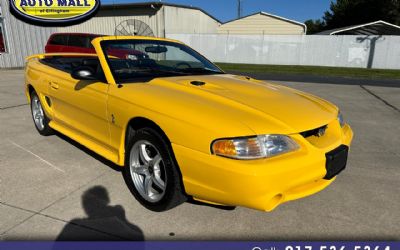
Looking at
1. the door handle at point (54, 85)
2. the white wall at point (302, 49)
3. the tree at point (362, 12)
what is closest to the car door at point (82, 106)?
the door handle at point (54, 85)

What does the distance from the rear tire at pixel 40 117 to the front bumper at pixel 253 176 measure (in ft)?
10.5

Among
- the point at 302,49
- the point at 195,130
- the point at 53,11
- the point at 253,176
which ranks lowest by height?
the point at 302,49

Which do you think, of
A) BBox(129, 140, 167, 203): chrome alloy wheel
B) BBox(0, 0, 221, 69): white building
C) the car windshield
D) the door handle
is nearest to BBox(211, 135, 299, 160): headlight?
BBox(129, 140, 167, 203): chrome alloy wheel

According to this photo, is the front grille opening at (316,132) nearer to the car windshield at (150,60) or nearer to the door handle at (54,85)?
the car windshield at (150,60)

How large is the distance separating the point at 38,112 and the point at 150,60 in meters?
2.51

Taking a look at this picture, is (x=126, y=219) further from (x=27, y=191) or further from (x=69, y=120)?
(x=69, y=120)

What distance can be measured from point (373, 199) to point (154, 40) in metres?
3.11

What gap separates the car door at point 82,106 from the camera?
334 centimetres

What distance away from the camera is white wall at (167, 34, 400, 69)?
21.0 m

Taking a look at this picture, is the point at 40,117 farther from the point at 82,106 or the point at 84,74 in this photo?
the point at 84,74

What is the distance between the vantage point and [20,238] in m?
2.52

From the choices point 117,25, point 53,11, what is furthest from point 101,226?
point 117,25

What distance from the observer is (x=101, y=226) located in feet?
8.82

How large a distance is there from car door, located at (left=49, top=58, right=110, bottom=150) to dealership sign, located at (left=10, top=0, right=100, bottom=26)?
1504 centimetres
